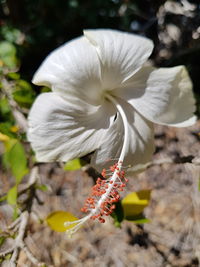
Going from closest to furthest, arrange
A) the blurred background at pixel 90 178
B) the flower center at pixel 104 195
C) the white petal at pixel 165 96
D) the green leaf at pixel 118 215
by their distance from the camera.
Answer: the flower center at pixel 104 195
the white petal at pixel 165 96
the green leaf at pixel 118 215
the blurred background at pixel 90 178

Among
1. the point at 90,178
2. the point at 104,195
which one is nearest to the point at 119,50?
the point at 104,195

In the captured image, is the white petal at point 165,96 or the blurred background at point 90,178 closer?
the white petal at point 165,96

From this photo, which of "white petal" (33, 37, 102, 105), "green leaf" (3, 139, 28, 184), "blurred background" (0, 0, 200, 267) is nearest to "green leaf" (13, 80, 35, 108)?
"blurred background" (0, 0, 200, 267)

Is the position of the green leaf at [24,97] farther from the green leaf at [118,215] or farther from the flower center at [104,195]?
the green leaf at [118,215]

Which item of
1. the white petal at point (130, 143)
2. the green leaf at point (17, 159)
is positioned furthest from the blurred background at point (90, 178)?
the white petal at point (130, 143)

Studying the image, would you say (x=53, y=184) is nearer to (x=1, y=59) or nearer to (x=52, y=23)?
(x=1, y=59)

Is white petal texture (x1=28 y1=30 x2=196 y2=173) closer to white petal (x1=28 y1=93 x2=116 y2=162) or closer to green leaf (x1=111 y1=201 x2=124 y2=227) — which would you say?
white petal (x1=28 y1=93 x2=116 y2=162)

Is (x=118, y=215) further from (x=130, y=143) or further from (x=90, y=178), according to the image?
(x=90, y=178)
